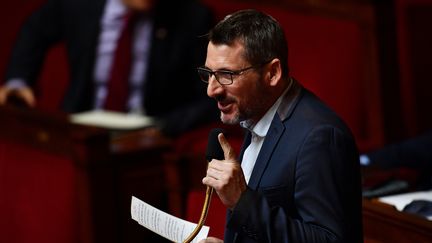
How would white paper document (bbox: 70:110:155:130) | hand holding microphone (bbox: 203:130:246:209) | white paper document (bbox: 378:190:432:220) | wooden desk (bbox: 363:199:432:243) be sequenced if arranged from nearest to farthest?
hand holding microphone (bbox: 203:130:246:209)
wooden desk (bbox: 363:199:432:243)
white paper document (bbox: 378:190:432:220)
white paper document (bbox: 70:110:155:130)

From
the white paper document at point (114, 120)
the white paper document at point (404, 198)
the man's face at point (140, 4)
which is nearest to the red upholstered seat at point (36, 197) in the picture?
the white paper document at point (114, 120)

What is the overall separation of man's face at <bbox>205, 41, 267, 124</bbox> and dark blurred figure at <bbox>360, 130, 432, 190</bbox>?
25.2 inches

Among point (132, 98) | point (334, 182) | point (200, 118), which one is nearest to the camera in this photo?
point (334, 182)

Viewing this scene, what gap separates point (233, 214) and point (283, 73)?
0.68ft

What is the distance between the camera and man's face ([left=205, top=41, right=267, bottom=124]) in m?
1.10

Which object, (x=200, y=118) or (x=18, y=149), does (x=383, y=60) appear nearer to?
(x=200, y=118)

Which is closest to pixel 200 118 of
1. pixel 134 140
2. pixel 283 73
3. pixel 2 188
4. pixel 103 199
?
pixel 134 140

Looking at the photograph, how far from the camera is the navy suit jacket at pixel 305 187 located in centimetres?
103

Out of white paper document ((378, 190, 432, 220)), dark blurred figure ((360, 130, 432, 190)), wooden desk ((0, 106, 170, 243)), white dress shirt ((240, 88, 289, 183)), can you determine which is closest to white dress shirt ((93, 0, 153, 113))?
wooden desk ((0, 106, 170, 243))

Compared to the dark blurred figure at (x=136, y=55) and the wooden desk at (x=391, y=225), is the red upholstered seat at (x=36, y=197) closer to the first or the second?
the dark blurred figure at (x=136, y=55)

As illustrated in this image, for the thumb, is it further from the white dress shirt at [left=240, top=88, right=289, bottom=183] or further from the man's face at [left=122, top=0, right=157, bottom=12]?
the man's face at [left=122, top=0, right=157, bottom=12]

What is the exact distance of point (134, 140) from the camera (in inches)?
88.4

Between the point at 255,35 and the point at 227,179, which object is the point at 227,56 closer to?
the point at 255,35

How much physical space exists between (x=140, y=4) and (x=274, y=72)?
1467 mm
